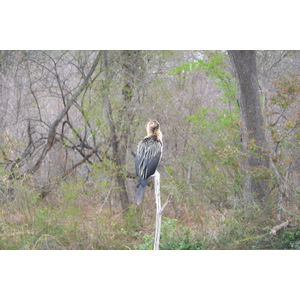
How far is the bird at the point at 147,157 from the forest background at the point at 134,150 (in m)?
0.34

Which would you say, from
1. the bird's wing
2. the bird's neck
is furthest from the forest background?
the bird's wing

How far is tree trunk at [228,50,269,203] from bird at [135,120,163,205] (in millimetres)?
1035

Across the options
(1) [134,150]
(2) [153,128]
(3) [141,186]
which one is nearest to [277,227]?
(3) [141,186]

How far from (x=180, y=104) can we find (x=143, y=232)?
1.72 meters

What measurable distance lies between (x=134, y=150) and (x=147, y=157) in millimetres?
725

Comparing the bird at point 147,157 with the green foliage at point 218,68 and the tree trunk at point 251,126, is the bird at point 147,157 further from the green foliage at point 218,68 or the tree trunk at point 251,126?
the tree trunk at point 251,126

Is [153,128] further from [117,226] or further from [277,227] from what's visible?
[277,227]

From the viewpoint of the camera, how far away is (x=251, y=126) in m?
4.71

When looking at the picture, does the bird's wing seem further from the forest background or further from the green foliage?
the green foliage

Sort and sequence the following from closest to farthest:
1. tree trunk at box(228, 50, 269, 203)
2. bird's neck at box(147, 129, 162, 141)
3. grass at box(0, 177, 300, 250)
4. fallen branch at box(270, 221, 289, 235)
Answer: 1. fallen branch at box(270, 221, 289, 235)
2. grass at box(0, 177, 300, 250)
3. tree trunk at box(228, 50, 269, 203)
4. bird's neck at box(147, 129, 162, 141)

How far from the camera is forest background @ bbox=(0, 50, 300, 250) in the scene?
14.7 feet

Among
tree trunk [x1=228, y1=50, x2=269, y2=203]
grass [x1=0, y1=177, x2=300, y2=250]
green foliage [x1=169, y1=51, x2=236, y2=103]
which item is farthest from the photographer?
green foliage [x1=169, y1=51, x2=236, y2=103]

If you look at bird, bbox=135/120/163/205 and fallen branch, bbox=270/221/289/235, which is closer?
fallen branch, bbox=270/221/289/235
